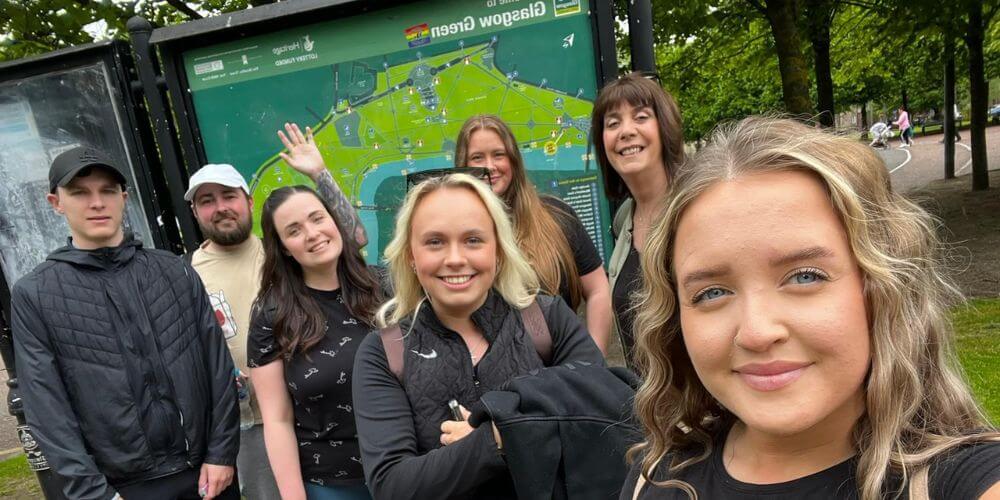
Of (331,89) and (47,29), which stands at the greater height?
(47,29)

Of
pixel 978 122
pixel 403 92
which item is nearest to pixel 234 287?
pixel 403 92

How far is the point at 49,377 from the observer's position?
2371 millimetres

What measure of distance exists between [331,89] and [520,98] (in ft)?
3.52

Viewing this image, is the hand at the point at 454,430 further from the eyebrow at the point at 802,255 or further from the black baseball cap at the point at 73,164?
the black baseball cap at the point at 73,164

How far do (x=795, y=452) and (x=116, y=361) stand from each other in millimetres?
2503

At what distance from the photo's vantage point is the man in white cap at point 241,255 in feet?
9.71

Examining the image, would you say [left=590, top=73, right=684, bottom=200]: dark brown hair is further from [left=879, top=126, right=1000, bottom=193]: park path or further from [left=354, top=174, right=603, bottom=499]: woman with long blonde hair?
[left=879, top=126, right=1000, bottom=193]: park path

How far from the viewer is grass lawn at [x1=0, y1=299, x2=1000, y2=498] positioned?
4049mm

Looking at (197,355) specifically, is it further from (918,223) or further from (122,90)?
(918,223)

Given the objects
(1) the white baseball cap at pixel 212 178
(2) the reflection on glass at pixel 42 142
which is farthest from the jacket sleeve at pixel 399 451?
(2) the reflection on glass at pixel 42 142

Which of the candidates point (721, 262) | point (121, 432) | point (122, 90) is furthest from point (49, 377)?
Result: point (721, 262)

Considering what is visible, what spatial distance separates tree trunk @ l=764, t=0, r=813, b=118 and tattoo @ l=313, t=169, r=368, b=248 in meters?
5.89

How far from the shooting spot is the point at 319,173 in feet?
10.4

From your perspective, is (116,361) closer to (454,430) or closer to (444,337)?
(444,337)
